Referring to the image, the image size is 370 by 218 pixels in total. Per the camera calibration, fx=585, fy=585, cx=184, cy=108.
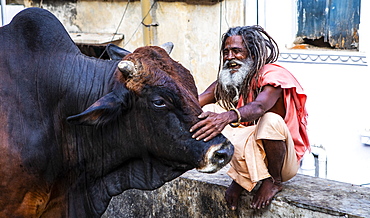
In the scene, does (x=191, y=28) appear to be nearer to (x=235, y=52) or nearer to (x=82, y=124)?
(x=235, y=52)

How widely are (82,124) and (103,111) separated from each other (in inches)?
5.0

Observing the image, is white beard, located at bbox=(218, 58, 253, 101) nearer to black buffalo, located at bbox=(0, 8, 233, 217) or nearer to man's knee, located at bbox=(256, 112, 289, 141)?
man's knee, located at bbox=(256, 112, 289, 141)

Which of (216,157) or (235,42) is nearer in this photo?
(216,157)

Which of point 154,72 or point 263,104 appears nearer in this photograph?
point 154,72

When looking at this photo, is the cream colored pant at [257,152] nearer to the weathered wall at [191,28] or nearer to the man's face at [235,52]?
the man's face at [235,52]

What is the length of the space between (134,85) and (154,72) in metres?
0.13

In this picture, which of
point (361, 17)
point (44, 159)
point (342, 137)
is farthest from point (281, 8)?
point (44, 159)

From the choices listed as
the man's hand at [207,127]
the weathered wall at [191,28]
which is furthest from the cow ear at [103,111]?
the weathered wall at [191,28]

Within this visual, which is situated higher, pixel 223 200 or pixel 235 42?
pixel 235 42

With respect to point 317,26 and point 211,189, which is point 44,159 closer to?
point 211,189

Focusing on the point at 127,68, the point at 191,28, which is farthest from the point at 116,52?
the point at 191,28

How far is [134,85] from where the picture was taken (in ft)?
10.4

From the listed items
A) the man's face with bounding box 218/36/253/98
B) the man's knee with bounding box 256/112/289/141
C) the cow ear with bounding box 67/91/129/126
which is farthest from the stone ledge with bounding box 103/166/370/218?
the cow ear with bounding box 67/91/129/126

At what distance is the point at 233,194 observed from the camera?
3896mm
